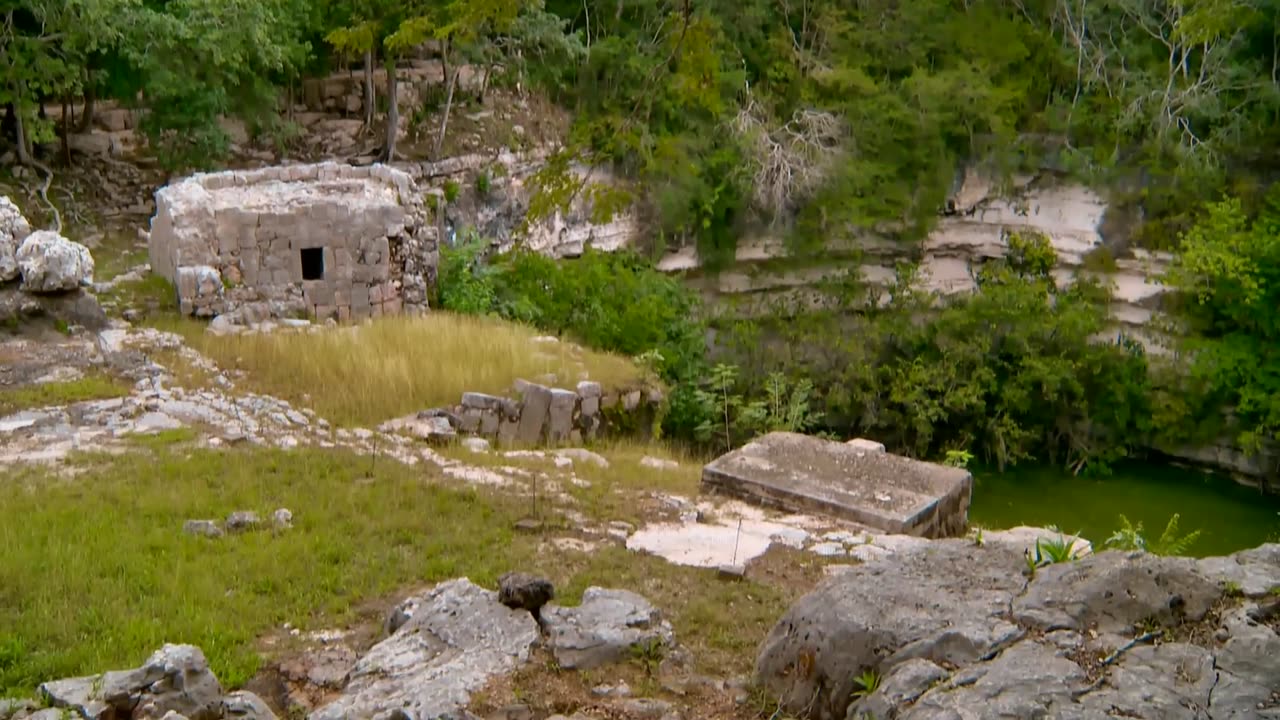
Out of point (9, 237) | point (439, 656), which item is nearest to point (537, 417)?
point (9, 237)

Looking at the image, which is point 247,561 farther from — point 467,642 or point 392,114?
point 392,114

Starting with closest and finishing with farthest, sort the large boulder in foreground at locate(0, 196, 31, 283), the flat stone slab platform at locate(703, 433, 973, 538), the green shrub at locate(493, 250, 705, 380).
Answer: the flat stone slab platform at locate(703, 433, 973, 538), the large boulder in foreground at locate(0, 196, 31, 283), the green shrub at locate(493, 250, 705, 380)

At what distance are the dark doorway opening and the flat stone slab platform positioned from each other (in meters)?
6.08

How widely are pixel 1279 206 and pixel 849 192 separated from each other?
7.00m

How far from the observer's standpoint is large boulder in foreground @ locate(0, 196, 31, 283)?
11273 millimetres

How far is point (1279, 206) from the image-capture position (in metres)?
20.0

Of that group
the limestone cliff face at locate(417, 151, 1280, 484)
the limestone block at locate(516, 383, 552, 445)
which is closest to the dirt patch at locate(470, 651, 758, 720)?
the limestone block at locate(516, 383, 552, 445)

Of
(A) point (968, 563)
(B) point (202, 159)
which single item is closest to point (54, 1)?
(B) point (202, 159)

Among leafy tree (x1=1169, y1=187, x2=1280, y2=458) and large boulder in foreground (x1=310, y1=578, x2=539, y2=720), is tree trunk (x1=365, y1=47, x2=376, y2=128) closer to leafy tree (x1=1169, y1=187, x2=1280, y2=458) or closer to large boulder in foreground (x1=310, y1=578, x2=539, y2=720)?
leafy tree (x1=1169, y1=187, x2=1280, y2=458)

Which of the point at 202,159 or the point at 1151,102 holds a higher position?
the point at 1151,102

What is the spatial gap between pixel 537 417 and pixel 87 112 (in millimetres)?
11431

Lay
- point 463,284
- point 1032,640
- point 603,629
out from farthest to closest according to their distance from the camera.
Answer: point 463,284 < point 603,629 < point 1032,640

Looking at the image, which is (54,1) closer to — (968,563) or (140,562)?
(140,562)

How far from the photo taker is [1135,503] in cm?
1869
